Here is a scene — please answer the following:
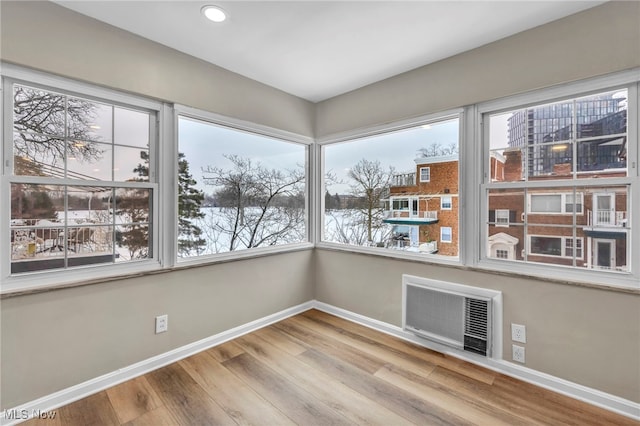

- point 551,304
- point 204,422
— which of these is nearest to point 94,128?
point 204,422

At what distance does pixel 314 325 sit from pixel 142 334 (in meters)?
1.61

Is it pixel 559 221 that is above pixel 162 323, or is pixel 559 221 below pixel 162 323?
above

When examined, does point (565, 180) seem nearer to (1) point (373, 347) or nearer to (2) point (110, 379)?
(1) point (373, 347)

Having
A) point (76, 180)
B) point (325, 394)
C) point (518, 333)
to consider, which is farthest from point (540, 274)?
point (76, 180)

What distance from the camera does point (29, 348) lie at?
1781mm

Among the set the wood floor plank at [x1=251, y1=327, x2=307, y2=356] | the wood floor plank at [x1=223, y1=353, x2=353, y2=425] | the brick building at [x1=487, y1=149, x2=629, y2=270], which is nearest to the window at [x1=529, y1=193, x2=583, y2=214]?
the brick building at [x1=487, y1=149, x2=629, y2=270]

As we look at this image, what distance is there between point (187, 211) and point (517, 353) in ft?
9.61

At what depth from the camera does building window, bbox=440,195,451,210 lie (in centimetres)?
259

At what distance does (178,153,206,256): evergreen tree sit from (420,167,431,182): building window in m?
2.12

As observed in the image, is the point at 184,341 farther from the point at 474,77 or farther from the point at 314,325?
the point at 474,77

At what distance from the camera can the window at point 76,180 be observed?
180 cm

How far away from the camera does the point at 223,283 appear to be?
274cm

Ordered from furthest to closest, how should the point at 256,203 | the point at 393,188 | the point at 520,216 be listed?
the point at 256,203 < the point at 393,188 < the point at 520,216

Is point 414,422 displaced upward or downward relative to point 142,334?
downward
